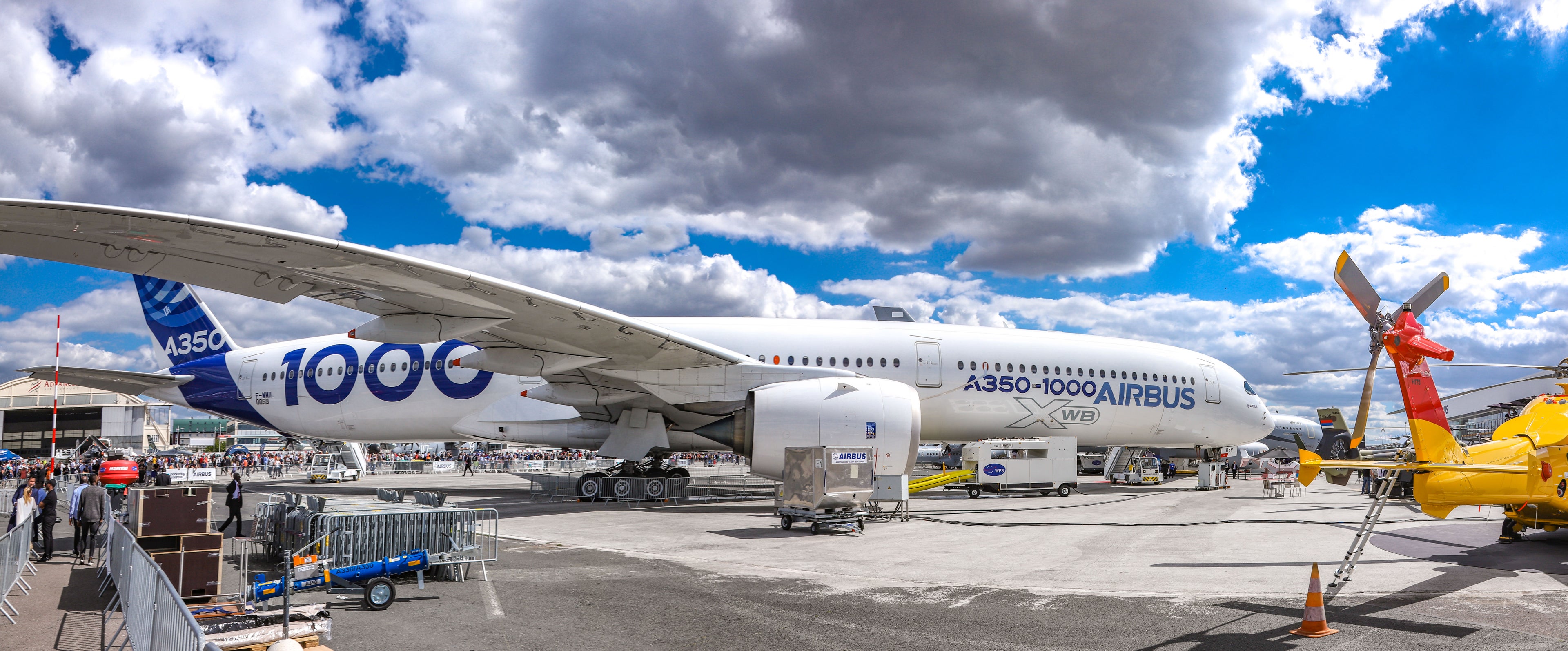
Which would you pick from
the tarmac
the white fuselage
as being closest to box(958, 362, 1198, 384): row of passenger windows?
the white fuselage

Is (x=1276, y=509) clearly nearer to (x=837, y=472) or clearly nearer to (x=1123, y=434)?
(x=1123, y=434)

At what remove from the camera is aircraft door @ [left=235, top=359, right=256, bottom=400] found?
71.5 feet

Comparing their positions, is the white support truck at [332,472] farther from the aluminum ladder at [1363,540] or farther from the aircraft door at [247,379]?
the aluminum ladder at [1363,540]

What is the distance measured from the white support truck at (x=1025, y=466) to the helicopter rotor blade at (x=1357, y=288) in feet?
37.5

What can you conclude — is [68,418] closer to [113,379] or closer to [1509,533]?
[113,379]

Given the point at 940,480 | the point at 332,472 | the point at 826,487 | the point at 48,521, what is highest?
the point at 826,487

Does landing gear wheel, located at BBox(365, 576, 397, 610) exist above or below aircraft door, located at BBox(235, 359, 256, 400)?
below

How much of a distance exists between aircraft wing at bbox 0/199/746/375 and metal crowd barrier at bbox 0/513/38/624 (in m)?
3.40

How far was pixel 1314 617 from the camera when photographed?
677 centimetres

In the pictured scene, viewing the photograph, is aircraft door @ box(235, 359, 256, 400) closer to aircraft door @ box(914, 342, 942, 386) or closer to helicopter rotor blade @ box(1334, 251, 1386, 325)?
aircraft door @ box(914, 342, 942, 386)

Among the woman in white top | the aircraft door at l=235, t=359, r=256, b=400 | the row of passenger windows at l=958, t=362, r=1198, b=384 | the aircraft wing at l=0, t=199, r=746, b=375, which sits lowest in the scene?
the woman in white top

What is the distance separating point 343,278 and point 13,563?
16.8 ft

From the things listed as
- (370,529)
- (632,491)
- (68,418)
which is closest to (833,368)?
(632,491)

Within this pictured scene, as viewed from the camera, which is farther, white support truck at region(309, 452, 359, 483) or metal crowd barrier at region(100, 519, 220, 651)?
white support truck at region(309, 452, 359, 483)
